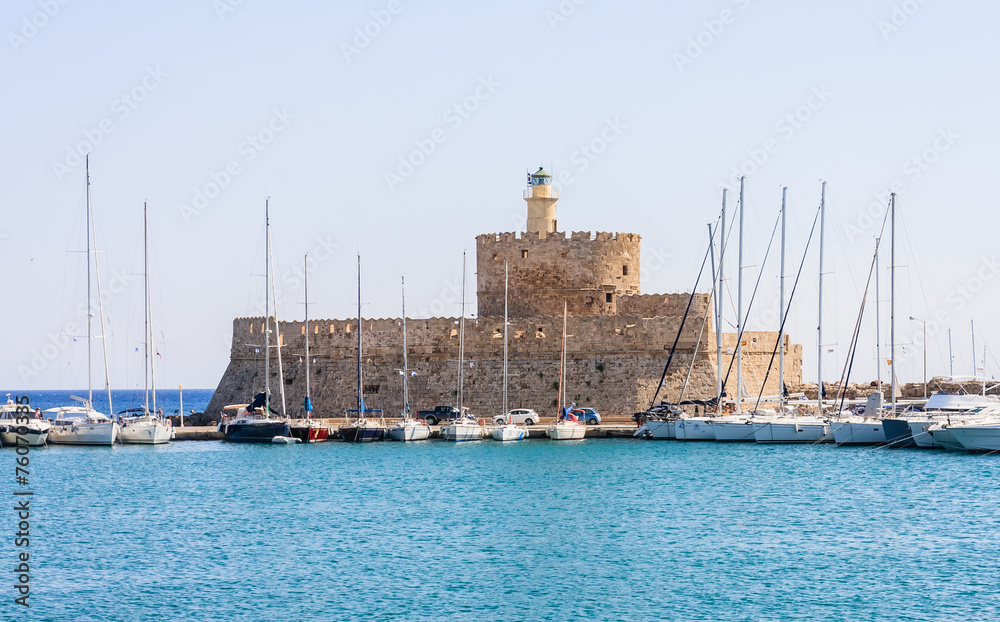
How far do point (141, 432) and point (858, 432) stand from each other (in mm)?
17361

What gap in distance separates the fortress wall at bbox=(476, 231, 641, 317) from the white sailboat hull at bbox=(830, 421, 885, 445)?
7.89 m

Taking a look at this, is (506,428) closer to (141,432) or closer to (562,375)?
(562,375)

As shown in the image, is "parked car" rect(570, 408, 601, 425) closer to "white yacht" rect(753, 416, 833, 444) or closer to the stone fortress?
the stone fortress

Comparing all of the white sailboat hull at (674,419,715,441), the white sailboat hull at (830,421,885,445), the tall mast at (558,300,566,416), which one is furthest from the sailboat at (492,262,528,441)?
the white sailboat hull at (830,421,885,445)

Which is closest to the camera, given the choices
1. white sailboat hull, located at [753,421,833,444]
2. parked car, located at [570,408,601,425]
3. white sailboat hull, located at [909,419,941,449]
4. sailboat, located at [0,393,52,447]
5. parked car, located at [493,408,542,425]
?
white sailboat hull, located at [909,419,941,449]

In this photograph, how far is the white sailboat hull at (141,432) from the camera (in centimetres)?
3384

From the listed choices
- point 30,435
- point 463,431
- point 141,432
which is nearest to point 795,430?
point 463,431

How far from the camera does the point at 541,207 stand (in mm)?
39969

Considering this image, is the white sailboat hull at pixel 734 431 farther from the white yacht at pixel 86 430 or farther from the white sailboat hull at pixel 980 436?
the white yacht at pixel 86 430

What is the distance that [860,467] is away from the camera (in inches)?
1148

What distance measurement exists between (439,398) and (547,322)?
357 cm

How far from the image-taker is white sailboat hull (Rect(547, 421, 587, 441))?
33.9 metres

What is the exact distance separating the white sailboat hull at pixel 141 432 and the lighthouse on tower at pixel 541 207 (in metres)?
12.1

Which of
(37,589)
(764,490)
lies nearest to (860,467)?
(764,490)
